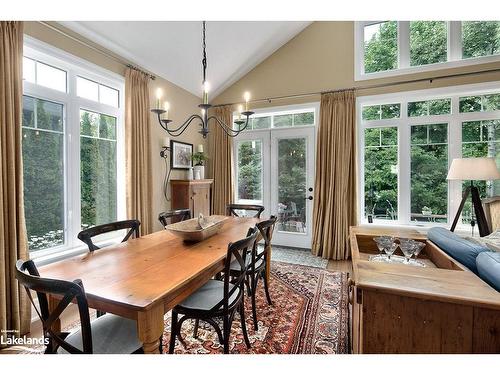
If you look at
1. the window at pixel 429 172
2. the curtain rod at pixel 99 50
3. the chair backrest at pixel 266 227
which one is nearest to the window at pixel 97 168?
the curtain rod at pixel 99 50

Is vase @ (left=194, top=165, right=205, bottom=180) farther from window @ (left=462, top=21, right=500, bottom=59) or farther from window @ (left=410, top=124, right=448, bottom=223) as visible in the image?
window @ (left=462, top=21, right=500, bottom=59)

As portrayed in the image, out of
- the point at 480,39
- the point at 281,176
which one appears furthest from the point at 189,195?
the point at 480,39

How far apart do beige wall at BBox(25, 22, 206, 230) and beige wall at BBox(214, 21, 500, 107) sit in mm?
1085

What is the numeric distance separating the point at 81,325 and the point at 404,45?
474cm

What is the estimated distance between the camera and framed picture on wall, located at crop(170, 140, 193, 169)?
3743mm

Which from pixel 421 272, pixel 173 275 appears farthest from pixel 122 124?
pixel 421 272

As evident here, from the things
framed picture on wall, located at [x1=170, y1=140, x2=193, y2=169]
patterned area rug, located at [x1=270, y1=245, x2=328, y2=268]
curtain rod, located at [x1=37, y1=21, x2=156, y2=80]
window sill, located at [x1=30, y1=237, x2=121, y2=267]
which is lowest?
patterned area rug, located at [x1=270, y1=245, x2=328, y2=268]

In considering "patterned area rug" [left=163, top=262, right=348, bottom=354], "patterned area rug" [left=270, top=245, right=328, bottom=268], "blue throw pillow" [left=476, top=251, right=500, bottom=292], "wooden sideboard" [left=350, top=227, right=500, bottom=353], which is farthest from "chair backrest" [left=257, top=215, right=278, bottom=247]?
"patterned area rug" [left=270, top=245, right=328, bottom=268]

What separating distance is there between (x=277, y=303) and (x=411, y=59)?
3.83 metres

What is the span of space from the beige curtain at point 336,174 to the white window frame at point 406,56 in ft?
1.58

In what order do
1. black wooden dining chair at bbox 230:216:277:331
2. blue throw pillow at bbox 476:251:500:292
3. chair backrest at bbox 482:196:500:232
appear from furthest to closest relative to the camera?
chair backrest at bbox 482:196:500:232 < black wooden dining chair at bbox 230:216:277:331 < blue throw pillow at bbox 476:251:500:292

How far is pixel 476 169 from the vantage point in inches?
106

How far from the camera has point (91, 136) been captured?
9.00 feet
